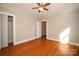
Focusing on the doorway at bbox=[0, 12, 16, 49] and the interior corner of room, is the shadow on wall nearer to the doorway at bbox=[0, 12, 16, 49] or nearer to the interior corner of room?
the interior corner of room

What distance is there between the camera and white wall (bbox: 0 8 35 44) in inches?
85.1

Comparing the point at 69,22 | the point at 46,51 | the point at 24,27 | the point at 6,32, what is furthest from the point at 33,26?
the point at 69,22

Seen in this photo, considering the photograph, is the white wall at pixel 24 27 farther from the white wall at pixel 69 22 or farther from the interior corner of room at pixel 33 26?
the white wall at pixel 69 22

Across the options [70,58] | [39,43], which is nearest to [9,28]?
[39,43]

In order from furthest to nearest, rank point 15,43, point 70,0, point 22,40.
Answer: point 22,40 → point 15,43 → point 70,0

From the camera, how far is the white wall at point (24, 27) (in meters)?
2.16

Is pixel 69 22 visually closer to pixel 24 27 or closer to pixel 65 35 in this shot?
pixel 65 35

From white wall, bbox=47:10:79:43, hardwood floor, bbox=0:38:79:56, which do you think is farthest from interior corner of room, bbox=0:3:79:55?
hardwood floor, bbox=0:38:79:56

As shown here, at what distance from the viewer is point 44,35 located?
1910 millimetres

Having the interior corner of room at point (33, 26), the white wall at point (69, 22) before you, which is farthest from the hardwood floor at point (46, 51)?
the white wall at point (69, 22)

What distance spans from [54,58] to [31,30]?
1.29 m

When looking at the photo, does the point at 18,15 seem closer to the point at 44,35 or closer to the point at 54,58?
the point at 44,35

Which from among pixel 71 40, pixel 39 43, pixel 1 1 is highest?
pixel 1 1

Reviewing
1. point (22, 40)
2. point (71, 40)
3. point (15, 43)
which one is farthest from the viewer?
point (22, 40)
